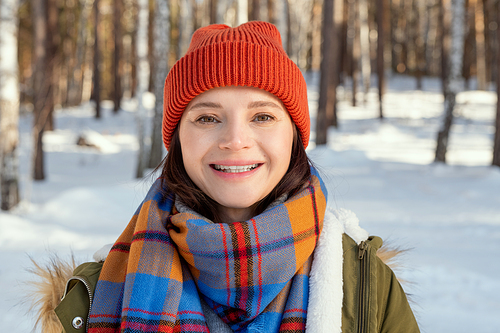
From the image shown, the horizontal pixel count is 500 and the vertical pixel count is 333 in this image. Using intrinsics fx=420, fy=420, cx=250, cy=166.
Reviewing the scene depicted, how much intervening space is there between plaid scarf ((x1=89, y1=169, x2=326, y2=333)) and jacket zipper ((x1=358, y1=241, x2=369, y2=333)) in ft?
0.60

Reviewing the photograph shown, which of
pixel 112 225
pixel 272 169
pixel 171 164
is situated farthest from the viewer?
pixel 112 225

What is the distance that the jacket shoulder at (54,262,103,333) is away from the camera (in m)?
1.41

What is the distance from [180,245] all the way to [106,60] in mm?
36379

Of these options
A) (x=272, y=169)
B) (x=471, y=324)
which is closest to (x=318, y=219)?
(x=272, y=169)

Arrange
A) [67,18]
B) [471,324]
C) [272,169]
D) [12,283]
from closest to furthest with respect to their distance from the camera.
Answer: [272,169]
[471,324]
[12,283]
[67,18]

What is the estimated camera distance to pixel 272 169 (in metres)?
1.51

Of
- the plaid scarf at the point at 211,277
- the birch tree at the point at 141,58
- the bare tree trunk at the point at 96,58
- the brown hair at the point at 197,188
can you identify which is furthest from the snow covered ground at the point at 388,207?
the bare tree trunk at the point at 96,58

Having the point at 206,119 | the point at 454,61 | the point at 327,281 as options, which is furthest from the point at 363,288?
the point at 454,61

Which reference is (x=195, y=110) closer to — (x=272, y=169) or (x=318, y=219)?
(x=272, y=169)

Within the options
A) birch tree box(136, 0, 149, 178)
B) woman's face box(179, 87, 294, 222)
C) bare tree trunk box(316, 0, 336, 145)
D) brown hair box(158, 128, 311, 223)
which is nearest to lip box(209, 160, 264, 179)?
woman's face box(179, 87, 294, 222)

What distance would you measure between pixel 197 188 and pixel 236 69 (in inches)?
18.8

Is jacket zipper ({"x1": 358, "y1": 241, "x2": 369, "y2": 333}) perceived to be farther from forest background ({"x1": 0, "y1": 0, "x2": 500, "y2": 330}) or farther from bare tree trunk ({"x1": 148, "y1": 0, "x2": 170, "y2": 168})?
bare tree trunk ({"x1": 148, "y1": 0, "x2": 170, "y2": 168})

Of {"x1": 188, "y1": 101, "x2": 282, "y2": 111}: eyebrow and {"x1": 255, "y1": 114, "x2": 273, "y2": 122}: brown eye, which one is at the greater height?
{"x1": 188, "y1": 101, "x2": 282, "y2": 111}: eyebrow

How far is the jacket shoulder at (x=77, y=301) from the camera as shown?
141 centimetres
